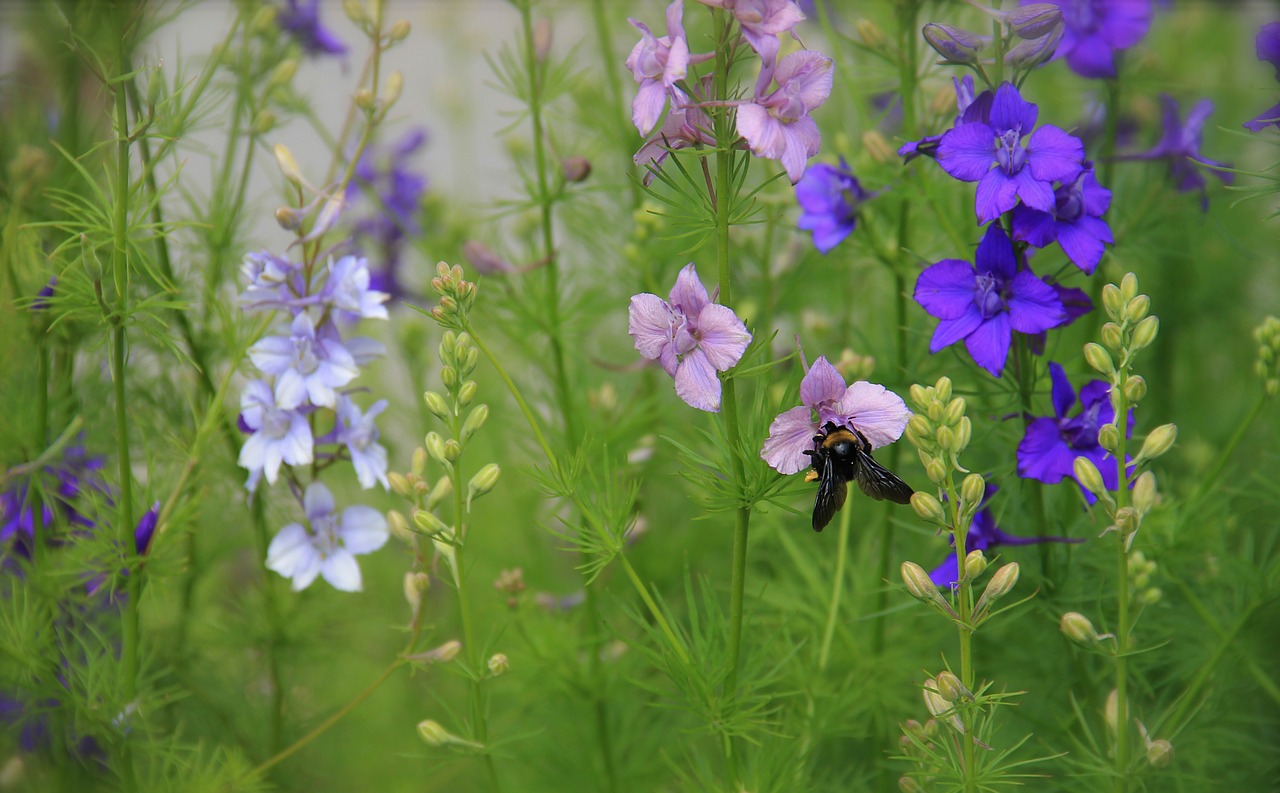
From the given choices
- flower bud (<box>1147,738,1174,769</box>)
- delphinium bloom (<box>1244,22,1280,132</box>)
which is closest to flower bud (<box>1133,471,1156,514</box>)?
flower bud (<box>1147,738,1174,769</box>)

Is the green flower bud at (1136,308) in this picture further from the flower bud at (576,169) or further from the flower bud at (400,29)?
the flower bud at (400,29)

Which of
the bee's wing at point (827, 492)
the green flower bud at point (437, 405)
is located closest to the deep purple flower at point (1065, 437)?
the bee's wing at point (827, 492)

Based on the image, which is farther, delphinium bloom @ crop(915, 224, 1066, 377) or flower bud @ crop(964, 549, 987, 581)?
delphinium bloom @ crop(915, 224, 1066, 377)

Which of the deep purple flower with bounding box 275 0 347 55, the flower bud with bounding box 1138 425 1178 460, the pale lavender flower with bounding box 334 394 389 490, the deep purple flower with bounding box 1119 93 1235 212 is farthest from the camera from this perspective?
the deep purple flower with bounding box 275 0 347 55

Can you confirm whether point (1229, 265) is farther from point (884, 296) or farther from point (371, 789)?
point (371, 789)

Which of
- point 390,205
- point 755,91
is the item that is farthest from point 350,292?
point 390,205

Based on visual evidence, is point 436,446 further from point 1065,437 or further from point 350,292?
point 1065,437

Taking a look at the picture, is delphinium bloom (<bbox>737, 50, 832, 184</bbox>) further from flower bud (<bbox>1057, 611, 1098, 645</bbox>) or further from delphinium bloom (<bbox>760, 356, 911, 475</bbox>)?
flower bud (<bbox>1057, 611, 1098, 645</bbox>)
